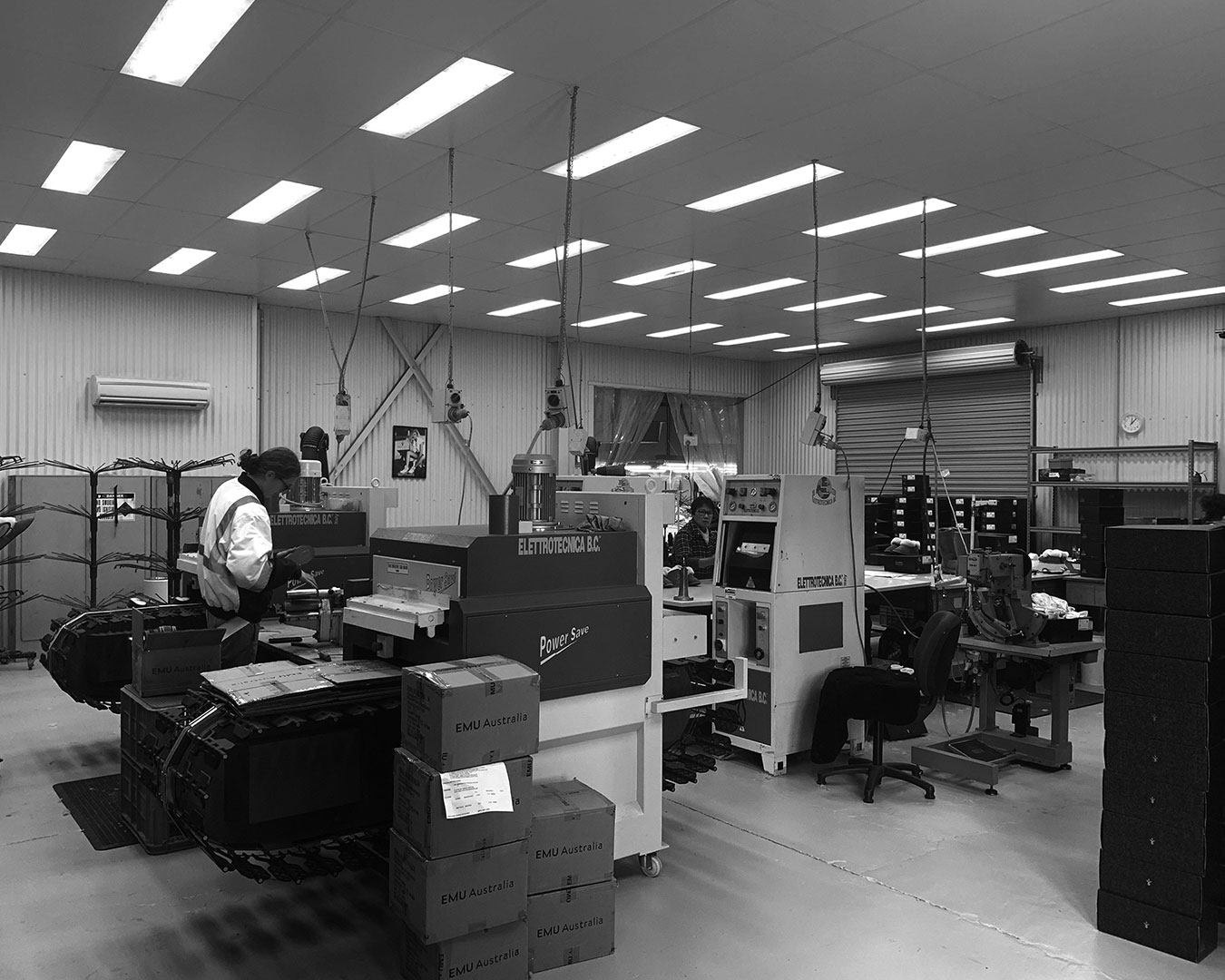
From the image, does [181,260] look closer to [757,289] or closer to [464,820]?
[757,289]

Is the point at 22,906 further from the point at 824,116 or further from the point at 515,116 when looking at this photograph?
the point at 824,116

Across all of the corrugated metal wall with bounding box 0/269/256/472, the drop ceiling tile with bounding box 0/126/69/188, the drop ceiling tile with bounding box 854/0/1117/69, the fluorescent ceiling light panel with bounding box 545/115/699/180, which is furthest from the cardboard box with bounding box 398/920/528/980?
the corrugated metal wall with bounding box 0/269/256/472

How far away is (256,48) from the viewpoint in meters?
3.77

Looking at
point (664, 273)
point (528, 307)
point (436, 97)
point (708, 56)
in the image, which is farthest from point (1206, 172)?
point (528, 307)

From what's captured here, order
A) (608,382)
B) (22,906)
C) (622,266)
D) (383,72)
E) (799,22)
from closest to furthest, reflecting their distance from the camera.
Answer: (22,906) < (799,22) < (383,72) < (622,266) < (608,382)

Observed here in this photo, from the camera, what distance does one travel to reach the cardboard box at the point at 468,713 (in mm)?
2549

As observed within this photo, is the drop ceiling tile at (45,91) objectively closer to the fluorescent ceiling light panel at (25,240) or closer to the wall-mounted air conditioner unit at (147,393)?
the fluorescent ceiling light panel at (25,240)

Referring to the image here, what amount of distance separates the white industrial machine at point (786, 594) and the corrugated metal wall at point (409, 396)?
17.9 ft

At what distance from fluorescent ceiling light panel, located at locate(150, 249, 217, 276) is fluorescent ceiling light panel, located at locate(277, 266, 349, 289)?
82 cm

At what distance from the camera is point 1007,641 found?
503cm

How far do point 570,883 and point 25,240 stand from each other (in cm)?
638

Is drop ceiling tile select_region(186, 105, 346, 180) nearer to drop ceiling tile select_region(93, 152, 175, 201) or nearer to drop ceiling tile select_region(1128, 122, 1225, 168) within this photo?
drop ceiling tile select_region(93, 152, 175, 201)

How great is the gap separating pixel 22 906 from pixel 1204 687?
4.02 m

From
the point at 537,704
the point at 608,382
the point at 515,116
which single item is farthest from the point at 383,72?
the point at 608,382
